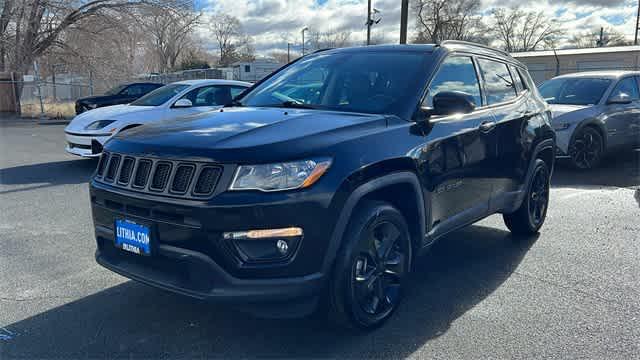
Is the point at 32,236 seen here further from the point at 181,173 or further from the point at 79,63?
the point at 79,63

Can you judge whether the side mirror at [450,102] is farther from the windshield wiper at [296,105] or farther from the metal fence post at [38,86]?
the metal fence post at [38,86]

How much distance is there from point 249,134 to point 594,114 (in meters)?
8.16

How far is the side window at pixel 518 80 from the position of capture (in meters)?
5.46

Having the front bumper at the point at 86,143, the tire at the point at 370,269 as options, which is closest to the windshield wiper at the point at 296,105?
the tire at the point at 370,269

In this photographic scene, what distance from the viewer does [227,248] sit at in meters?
2.96

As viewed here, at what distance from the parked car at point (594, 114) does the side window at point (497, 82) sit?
475cm

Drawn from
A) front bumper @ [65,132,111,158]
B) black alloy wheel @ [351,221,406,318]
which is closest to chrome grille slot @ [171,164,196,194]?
black alloy wheel @ [351,221,406,318]

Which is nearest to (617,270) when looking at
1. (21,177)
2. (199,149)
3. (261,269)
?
(261,269)

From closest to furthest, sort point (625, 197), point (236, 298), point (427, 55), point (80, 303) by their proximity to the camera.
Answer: point (236, 298) → point (80, 303) → point (427, 55) → point (625, 197)

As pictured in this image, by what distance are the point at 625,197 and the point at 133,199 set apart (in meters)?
7.00

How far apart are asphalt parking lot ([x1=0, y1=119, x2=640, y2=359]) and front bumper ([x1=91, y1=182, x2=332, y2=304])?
1.67ft

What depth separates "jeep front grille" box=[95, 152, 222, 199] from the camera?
9.87 ft

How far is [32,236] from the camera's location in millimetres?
5617

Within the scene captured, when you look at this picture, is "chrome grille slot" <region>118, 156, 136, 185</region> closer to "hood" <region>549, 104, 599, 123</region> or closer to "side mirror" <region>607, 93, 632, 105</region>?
"hood" <region>549, 104, 599, 123</region>
